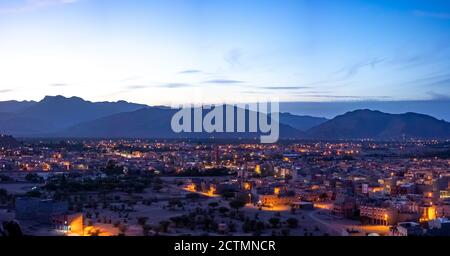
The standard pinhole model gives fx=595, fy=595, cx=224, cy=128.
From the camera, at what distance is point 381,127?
263 feet

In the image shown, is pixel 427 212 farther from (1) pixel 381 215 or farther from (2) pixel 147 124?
(2) pixel 147 124

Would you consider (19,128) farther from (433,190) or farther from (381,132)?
(433,190)

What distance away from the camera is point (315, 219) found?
40.8 feet

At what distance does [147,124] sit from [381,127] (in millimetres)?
32991

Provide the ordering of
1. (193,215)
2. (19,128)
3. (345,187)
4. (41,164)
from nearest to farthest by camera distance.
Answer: (193,215) < (345,187) < (41,164) < (19,128)

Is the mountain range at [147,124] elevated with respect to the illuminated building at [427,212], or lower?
elevated

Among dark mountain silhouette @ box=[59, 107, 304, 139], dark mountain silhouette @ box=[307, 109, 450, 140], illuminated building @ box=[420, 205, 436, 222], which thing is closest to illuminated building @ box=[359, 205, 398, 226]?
illuminated building @ box=[420, 205, 436, 222]

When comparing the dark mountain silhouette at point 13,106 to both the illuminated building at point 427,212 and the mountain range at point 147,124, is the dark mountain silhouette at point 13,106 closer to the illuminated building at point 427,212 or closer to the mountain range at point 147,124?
the mountain range at point 147,124

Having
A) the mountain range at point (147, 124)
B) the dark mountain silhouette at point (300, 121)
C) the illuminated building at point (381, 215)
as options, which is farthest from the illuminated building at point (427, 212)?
the dark mountain silhouette at point (300, 121)

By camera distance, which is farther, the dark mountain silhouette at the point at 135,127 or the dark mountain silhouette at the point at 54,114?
the dark mountain silhouette at the point at 54,114

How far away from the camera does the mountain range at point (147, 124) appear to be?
7775cm

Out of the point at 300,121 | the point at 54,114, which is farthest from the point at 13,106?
the point at 300,121
